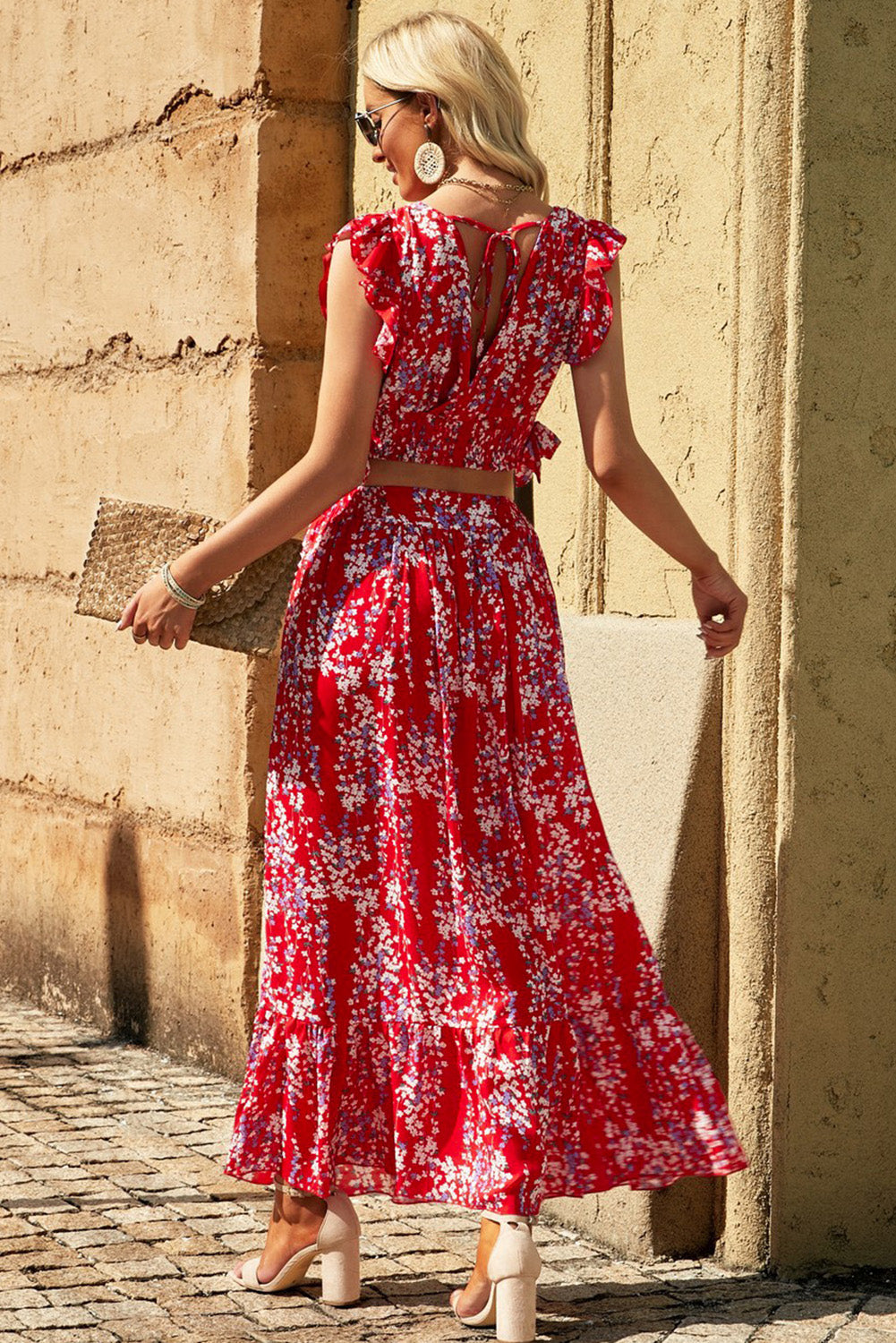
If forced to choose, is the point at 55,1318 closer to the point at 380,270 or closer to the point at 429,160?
the point at 380,270

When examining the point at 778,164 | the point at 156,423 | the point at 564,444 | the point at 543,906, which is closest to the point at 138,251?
the point at 156,423

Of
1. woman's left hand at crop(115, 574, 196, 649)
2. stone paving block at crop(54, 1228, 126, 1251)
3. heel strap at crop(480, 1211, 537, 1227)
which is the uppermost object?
woman's left hand at crop(115, 574, 196, 649)

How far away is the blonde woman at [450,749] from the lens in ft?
11.7

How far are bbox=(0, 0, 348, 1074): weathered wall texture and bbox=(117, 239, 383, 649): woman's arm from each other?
1785 millimetres

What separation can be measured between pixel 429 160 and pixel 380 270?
0.21 m

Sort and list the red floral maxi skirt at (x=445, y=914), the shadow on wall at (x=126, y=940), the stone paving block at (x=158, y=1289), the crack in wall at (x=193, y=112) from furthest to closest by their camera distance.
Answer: the shadow on wall at (x=126, y=940), the crack in wall at (x=193, y=112), the stone paving block at (x=158, y=1289), the red floral maxi skirt at (x=445, y=914)

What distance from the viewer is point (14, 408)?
263 inches

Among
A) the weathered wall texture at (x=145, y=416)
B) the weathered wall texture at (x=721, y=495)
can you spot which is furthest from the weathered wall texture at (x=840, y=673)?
the weathered wall texture at (x=145, y=416)

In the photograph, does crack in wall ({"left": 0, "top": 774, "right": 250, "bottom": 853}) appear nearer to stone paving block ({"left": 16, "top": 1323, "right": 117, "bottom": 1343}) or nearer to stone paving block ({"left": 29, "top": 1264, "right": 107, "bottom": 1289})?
stone paving block ({"left": 29, "top": 1264, "right": 107, "bottom": 1289})

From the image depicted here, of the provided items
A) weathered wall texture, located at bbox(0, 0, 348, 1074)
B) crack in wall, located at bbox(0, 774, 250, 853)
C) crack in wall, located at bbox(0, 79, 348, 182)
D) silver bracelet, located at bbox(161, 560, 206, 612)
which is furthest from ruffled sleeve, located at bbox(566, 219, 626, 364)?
crack in wall, located at bbox(0, 774, 250, 853)

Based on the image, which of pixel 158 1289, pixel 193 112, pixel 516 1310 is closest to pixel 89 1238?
pixel 158 1289

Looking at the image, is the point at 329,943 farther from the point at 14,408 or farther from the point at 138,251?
the point at 14,408

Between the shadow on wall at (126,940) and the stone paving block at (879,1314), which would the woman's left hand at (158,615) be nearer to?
the stone paving block at (879,1314)

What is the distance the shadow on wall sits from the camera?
19.7 feet
